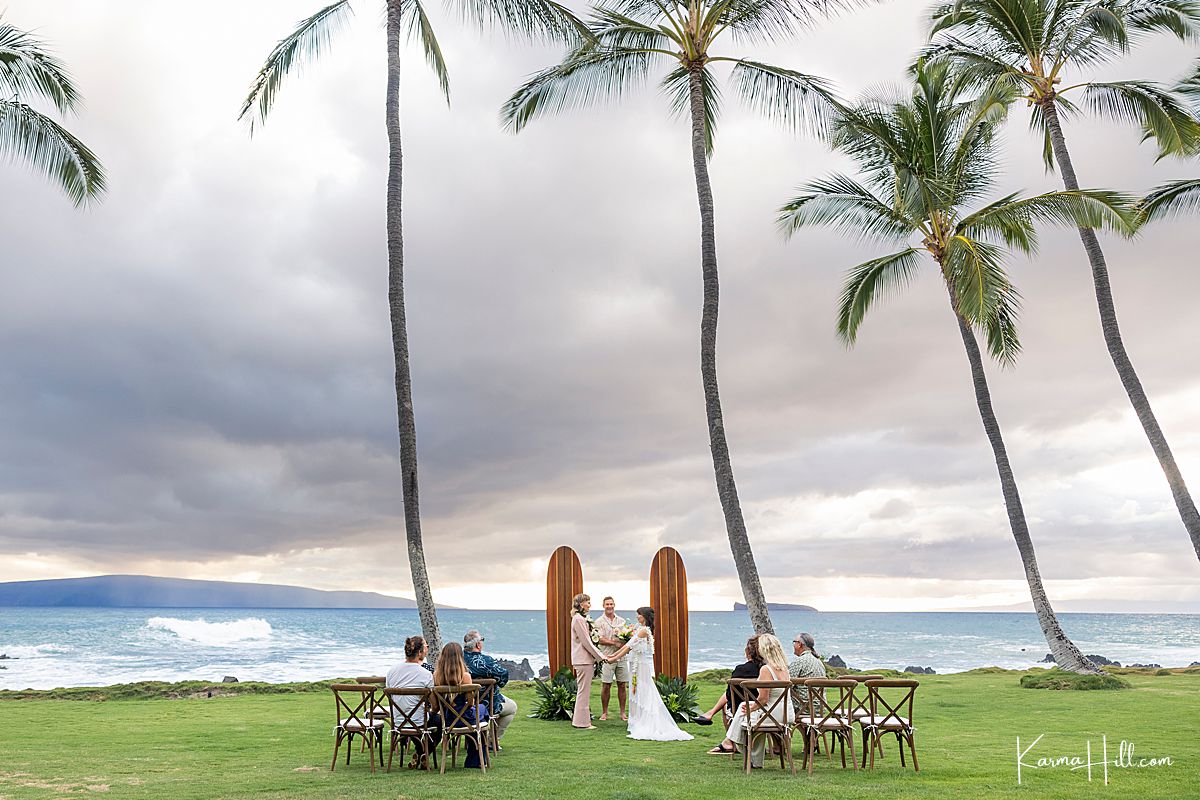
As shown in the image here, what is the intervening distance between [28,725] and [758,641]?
8.98m

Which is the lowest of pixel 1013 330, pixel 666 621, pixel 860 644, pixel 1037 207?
pixel 860 644

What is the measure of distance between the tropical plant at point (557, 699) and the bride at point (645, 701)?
1465mm

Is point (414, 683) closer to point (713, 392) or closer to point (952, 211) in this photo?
point (713, 392)

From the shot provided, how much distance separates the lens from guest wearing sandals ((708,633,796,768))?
26.8 feet

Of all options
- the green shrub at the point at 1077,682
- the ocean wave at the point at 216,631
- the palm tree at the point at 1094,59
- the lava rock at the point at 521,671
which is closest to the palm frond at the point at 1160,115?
the palm tree at the point at 1094,59

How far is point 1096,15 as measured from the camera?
17.2 meters

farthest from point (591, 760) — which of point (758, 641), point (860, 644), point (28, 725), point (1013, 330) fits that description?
point (860, 644)

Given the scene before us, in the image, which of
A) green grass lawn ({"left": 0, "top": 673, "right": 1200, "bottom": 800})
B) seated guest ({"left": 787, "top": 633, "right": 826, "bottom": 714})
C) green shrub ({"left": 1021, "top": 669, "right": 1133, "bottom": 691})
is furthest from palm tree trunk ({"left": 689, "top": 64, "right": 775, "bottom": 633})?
green shrub ({"left": 1021, "top": 669, "right": 1133, "bottom": 691})

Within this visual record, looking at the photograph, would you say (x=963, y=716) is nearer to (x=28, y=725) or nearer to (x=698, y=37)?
(x=698, y=37)

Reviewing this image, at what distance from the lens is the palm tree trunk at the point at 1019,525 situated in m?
16.8

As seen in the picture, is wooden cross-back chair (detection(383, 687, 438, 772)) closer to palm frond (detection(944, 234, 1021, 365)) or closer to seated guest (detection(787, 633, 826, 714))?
seated guest (detection(787, 633, 826, 714))

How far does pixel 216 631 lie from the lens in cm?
6794

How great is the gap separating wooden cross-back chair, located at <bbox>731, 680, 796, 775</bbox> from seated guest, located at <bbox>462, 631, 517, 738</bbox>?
2.38 metres

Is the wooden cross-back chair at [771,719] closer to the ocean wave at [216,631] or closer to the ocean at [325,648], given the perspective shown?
the ocean at [325,648]
